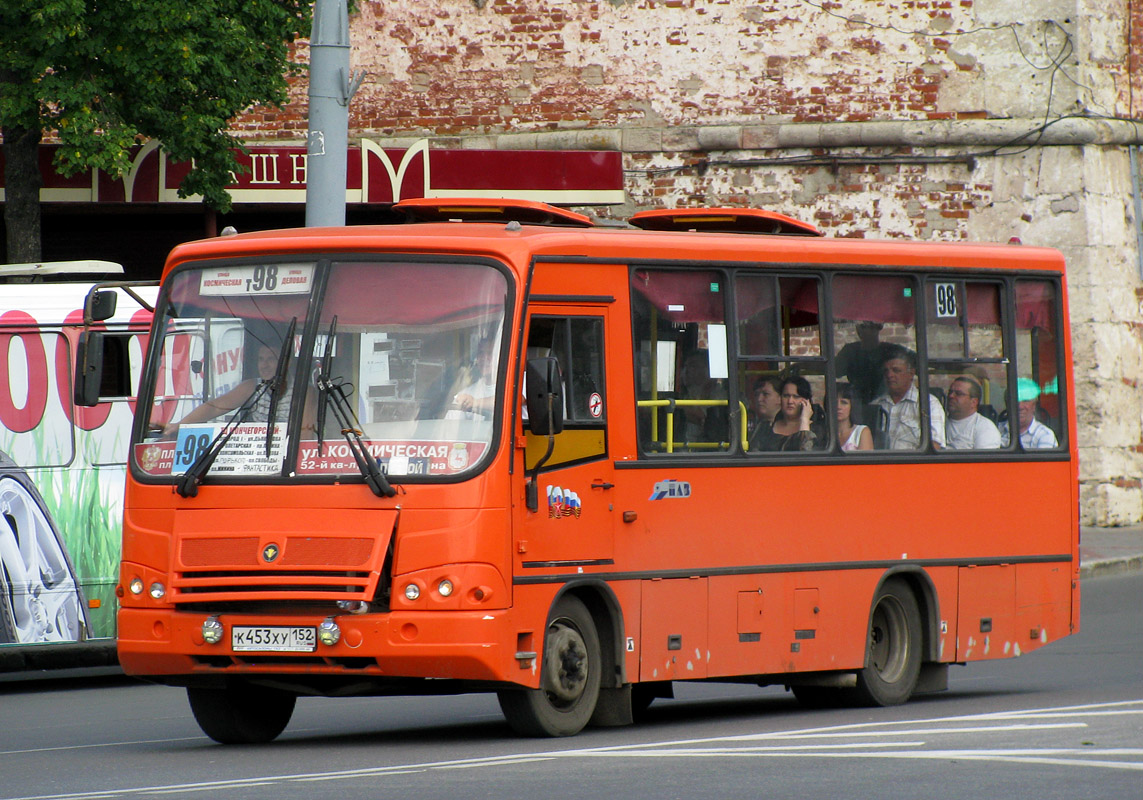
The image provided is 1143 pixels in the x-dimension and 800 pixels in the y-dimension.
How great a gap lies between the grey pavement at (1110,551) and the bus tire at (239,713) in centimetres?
1316

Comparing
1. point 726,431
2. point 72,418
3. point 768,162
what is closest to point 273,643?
point 726,431

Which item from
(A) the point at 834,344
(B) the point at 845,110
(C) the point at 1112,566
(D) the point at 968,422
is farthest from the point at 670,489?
(B) the point at 845,110

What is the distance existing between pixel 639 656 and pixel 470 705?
282 centimetres

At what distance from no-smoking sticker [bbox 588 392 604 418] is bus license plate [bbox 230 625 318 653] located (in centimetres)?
189

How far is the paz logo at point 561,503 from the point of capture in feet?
32.4

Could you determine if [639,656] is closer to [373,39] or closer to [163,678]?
[163,678]

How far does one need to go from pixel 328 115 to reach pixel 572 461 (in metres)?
5.95

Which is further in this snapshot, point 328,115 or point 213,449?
point 328,115

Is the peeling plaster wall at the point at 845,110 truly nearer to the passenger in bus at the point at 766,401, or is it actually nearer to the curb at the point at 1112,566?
the curb at the point at 1112,566

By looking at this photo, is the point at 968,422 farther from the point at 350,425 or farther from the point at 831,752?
the point at 350,425

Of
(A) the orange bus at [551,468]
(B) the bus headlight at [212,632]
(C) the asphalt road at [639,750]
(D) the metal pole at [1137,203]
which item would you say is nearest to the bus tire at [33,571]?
(C) the asphalt road at [639,750]

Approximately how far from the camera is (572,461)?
1005cm

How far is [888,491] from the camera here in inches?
465

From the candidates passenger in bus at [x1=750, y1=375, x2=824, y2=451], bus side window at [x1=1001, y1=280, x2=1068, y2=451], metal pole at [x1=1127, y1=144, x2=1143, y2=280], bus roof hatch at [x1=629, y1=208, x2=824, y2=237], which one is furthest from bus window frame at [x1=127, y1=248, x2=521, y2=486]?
metal pole at [x1=1127, y1=144, x2=1143, y2=280]
